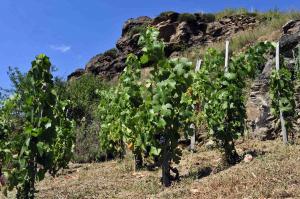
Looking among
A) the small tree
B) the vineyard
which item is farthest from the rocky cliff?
the small tree

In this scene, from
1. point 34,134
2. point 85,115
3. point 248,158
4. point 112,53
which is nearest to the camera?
point 34,134

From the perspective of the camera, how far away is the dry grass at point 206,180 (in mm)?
6504

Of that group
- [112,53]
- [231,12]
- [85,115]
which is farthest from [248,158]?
[112,53]

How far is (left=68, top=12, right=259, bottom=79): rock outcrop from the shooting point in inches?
1027

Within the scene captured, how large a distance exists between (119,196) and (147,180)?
4.66 feet

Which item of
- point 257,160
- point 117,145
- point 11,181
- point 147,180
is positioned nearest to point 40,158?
point 11,181

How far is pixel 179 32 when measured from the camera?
87.2 feet

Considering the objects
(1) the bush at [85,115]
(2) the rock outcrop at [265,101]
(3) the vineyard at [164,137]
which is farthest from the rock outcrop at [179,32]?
(3) the vineyard at [164,137]

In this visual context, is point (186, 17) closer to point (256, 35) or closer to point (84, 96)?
point (256, 35)

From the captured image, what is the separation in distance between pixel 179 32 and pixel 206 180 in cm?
1961

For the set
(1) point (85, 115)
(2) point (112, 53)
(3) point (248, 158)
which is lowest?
(3) point (248, 158)

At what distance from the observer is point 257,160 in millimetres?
8727

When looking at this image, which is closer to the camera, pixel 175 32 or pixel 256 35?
pixel 256 35

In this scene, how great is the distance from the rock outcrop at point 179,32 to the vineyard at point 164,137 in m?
12.7
